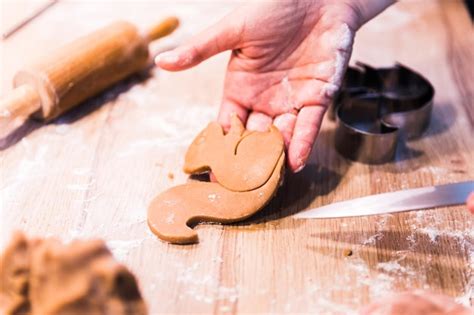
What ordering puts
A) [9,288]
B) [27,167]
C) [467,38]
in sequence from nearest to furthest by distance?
[9,288] < [27,167] < [467,38]

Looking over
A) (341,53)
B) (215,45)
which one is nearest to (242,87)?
(215,45)

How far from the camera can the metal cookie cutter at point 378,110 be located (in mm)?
1543

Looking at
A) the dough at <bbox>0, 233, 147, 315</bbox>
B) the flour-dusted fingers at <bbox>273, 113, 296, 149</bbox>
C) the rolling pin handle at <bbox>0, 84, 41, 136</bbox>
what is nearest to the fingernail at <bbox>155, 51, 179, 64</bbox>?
the flour-dusted fingers at <bbox>273, 113, 296, 149</bbox>

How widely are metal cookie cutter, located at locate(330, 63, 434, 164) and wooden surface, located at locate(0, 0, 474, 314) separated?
0.04 meters

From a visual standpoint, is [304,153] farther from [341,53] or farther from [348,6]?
[348,6]

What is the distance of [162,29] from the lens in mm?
1960

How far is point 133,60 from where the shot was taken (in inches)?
72.1

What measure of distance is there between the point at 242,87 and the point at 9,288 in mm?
827

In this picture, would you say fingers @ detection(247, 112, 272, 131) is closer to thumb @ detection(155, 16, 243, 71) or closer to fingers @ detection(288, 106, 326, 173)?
fingers @ detection(288, 106, 326, 173)

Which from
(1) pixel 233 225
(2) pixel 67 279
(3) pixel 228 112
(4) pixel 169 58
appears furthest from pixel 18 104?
(2) pixel 67 279

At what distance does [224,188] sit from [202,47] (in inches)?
13.8

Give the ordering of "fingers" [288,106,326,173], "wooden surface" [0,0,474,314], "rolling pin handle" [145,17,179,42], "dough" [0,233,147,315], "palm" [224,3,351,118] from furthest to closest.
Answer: "rolling pin handle" [145,17,179,42] → "palm" [224,3,351,118] → "fingers" [288,106,326,173] → "wooden surface" [0,0,474,314] → "dough" [0,233,147,315]

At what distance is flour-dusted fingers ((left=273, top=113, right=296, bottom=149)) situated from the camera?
1.50 metres

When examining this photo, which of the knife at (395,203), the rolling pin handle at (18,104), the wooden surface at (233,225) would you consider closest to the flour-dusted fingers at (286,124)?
the wooden surface at (233,225)
